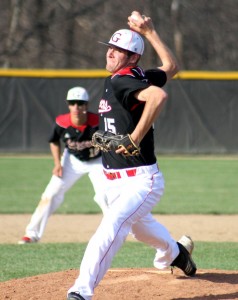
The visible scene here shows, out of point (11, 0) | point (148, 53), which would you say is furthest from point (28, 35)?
point (148, 53)

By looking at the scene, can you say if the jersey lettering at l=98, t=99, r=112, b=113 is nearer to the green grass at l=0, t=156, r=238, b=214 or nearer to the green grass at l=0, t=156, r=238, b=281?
the green grass at l=0, t=156, r=238, b=281

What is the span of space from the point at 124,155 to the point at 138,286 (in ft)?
3.44

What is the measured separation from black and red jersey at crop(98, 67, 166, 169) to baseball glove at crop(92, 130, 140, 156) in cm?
11

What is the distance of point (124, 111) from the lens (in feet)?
17.6

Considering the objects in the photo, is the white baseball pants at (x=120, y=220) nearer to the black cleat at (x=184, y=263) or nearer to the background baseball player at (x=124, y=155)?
the background baseball player at (x=124, y=155)

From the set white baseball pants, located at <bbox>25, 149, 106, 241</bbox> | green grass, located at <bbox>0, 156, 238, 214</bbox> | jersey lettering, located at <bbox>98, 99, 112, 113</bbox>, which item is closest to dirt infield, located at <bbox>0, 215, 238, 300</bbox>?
jersey lettering, located at <bbox>98, 99, 112, 113</bbox>

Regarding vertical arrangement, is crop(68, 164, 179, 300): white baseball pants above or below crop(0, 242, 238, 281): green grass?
above

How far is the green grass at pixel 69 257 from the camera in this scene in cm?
715

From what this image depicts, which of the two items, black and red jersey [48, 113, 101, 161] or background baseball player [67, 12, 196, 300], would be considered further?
black and red jersey [48, 113, 101, 161]

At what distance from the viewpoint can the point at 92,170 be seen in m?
9.03

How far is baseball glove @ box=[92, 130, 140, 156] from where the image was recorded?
5117 millimetres

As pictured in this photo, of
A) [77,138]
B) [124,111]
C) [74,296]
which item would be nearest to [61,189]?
[77,138]

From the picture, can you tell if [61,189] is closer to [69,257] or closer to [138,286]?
[69,257]

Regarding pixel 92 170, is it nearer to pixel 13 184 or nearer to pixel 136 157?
pixel 136 157
